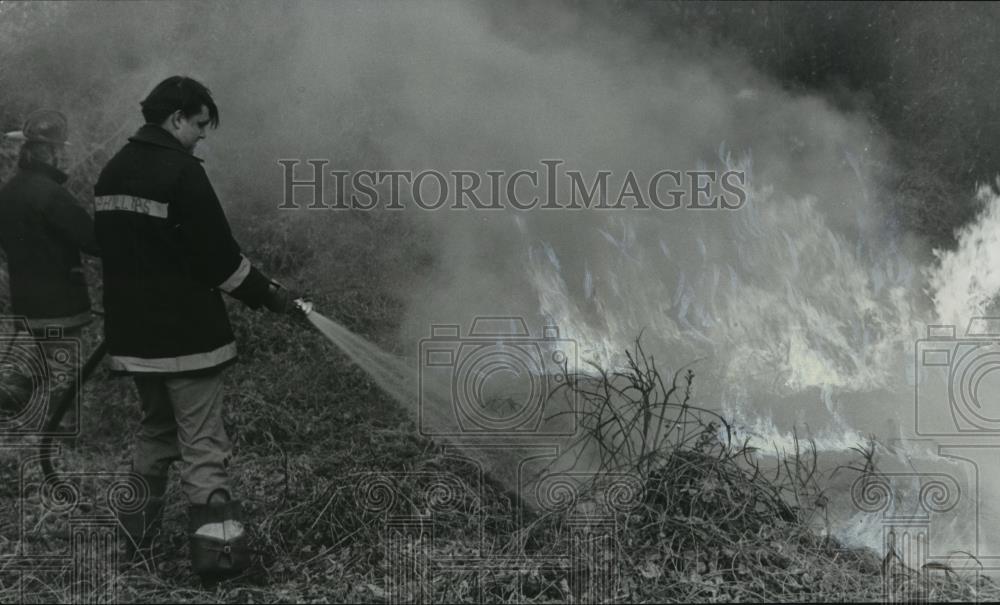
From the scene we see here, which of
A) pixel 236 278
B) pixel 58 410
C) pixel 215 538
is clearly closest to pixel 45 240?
pixel 58 410

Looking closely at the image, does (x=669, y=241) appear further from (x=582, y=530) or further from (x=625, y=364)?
(x=582, y=530)

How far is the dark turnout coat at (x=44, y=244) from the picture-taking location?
5488mm

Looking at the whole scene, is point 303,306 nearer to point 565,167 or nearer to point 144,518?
point 144,518

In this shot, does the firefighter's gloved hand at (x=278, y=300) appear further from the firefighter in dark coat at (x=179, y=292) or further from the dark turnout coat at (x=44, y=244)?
the dark turnout coat at (x=44, y=244)

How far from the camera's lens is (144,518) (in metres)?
5.10

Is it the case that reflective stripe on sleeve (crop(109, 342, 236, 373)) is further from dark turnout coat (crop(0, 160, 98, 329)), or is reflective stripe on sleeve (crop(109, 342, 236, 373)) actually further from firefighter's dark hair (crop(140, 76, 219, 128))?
firefighter's dark hair (crop(140, 76, 219, 128))

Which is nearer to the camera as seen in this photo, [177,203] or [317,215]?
[177,203]

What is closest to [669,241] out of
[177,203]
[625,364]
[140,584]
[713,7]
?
[625,364]

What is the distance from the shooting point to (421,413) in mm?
5543

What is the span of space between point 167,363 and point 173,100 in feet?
4.47

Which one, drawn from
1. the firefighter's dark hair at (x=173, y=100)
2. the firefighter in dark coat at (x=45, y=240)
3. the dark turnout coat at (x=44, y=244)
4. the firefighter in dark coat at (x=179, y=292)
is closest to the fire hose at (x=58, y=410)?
the firefighter in dark coat at (x=45, y=240)

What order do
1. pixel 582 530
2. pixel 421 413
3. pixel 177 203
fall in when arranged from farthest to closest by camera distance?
pixel 421 413, pixel 582 530, pixel 177 203

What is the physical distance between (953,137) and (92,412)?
214 inches

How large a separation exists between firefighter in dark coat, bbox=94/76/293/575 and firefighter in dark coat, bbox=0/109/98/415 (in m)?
0.73
